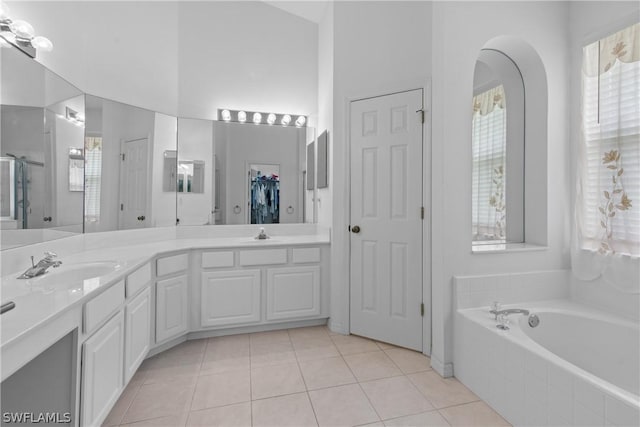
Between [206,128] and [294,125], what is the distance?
0.91m

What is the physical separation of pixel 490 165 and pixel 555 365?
5.72ft

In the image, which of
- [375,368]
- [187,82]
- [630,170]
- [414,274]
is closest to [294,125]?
[187,82]

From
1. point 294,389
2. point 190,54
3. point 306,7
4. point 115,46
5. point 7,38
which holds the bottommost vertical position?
point 294,389

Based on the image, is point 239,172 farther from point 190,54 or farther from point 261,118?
point 190,54

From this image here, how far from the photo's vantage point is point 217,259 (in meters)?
2.58

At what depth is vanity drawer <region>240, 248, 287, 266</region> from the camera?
2.65 meters

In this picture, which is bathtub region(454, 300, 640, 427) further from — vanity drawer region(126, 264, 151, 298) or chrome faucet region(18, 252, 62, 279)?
chrome faucet region(18, 252, 62, 279)

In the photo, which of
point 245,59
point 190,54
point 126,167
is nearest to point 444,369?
point 126,167

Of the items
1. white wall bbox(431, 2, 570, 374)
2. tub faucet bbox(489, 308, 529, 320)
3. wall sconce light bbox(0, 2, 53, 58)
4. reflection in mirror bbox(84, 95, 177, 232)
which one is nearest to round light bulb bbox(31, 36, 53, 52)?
wall sconce light bbox(0, 2, 53, 58)

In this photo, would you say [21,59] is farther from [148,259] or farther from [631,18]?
[631,18]

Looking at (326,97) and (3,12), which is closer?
(3,12)

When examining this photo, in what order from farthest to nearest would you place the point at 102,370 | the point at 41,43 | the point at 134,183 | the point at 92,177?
the point at 134,183 → the point at 92,177 → the point at 41,43 → the point at 102,370

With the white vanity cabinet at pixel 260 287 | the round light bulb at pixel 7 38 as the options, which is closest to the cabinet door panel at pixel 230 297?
the white vanity cabinet at pixel 260 287

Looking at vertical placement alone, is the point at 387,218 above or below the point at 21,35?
below
